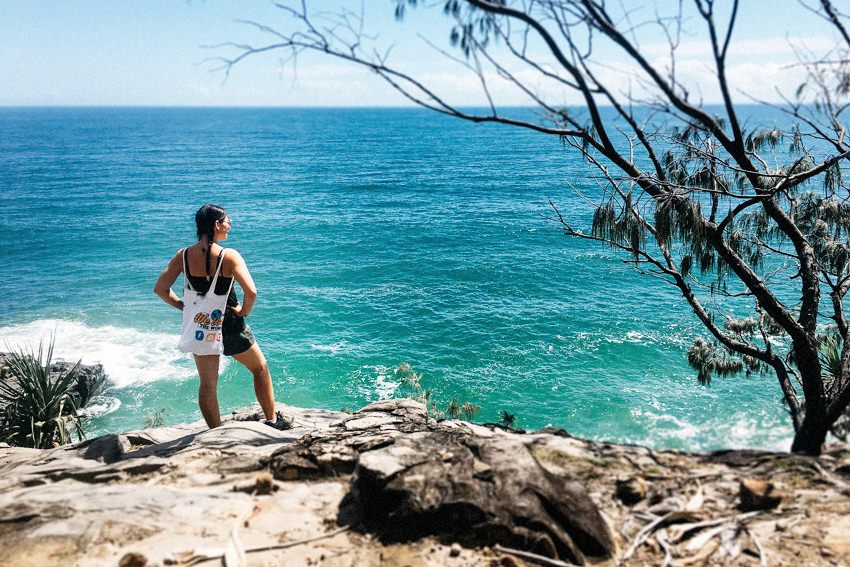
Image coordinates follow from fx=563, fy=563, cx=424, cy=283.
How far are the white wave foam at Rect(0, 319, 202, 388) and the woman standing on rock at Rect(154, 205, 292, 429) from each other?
610 inches

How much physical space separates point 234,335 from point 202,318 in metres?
0.40

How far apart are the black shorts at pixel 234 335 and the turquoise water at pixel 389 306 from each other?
7.73 metres

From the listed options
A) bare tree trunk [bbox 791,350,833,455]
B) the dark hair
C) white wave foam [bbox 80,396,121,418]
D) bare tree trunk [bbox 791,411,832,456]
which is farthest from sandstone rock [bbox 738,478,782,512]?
white wave foam [bbox 80,396,121,418]

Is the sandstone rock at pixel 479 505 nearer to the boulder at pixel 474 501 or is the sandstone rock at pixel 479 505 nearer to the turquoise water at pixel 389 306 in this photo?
the boulder at pixel 474 501

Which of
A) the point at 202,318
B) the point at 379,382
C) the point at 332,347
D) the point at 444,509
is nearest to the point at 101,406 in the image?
the point at 332,347

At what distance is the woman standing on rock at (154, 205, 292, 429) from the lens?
500 cm

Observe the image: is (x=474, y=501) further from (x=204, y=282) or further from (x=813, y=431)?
(x=813, y=431)

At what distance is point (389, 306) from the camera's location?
25141 mm

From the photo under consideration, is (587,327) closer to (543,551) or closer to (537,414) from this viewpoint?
(537,414)

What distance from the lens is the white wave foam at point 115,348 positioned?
63.5 feet

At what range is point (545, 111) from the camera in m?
5.18

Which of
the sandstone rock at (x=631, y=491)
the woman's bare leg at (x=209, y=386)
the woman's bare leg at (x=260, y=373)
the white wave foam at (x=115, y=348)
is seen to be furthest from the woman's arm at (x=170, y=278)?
the white wave foam at (x=115, y=348)

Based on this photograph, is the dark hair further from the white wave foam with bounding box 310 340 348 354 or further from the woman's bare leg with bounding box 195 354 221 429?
the white wave foam with bounding box 310 340 348 354

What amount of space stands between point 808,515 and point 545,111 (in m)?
3.68
